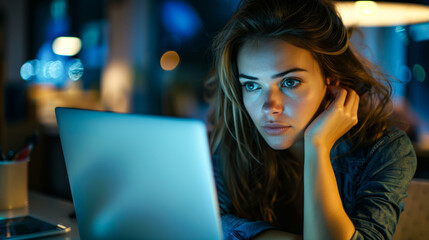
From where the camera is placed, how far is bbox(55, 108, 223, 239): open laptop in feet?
1.88

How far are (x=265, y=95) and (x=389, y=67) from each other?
354 centimetres

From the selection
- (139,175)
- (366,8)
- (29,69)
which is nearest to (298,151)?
(139,175)

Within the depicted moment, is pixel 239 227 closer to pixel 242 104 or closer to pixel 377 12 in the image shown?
pixel 242 104

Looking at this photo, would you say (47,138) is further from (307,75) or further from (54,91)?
(54,91)

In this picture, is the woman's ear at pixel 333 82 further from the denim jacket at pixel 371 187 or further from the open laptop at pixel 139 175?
the open laptop at pixel 139 175

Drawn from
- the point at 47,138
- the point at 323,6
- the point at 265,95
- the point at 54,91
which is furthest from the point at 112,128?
the point at 54,91

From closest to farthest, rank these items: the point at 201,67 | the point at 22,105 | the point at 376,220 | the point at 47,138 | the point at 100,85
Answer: the point at 376,220 < the point at 47,138 < the point at 22,105 < the point at 201,67 < the point at 100,85

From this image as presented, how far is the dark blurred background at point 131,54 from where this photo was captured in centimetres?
400

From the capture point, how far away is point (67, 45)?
613cm

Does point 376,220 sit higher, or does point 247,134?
point 247,134

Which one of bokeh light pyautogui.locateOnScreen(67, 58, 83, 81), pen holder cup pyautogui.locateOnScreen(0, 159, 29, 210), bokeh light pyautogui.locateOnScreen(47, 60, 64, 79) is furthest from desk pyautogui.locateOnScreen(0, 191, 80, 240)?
bokeh light pyautogui.locateOnScreen(47, 60, 64, 79)

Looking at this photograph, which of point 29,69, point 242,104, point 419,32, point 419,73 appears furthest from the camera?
point 29,69

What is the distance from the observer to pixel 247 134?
4.03 ft

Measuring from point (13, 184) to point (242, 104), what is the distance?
70 centimetres
